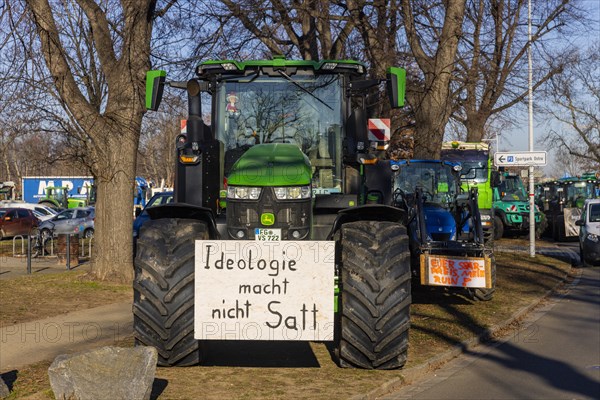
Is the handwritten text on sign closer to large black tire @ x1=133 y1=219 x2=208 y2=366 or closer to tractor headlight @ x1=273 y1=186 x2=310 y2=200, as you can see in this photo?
tractor headlight @ x1=273 y1=186 x2=310 y2=200

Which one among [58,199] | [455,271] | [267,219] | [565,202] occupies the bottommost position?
[455,271]

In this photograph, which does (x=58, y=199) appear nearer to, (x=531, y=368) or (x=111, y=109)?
(x=111, y=109)

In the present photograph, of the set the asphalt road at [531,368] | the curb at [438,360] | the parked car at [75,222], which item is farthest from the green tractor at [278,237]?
the parked car at [75,222]

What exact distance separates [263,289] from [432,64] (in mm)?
15647

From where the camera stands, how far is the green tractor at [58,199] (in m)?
63.8

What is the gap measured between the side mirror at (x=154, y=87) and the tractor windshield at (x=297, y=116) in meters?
0.85

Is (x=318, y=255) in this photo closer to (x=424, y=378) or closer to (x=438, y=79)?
(x=424, y=378)

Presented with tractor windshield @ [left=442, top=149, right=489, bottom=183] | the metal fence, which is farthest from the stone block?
tractor windshield @ [left=442, top=149, right=489, bottom=183]

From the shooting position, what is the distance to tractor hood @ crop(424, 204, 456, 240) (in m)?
15.1

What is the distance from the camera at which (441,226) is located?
15164mm

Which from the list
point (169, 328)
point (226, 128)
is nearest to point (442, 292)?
point (226, 128)

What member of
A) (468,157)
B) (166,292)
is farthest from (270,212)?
(468,157)

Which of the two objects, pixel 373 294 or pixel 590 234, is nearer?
pixel 373 294

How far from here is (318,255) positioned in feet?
26.0
